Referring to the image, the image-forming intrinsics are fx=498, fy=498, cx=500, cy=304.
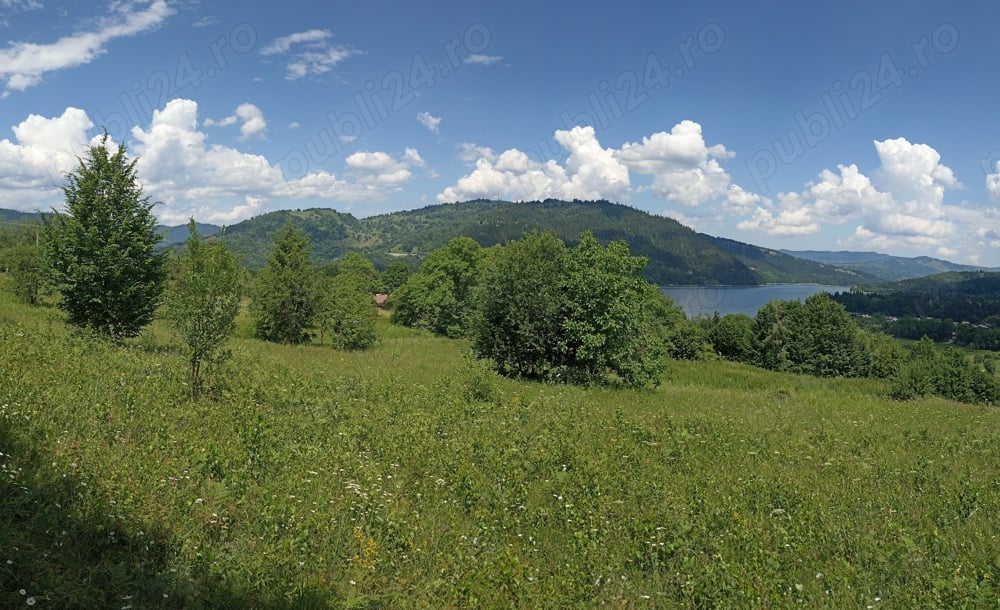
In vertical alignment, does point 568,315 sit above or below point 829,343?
above

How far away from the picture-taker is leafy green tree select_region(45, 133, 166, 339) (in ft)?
52.1

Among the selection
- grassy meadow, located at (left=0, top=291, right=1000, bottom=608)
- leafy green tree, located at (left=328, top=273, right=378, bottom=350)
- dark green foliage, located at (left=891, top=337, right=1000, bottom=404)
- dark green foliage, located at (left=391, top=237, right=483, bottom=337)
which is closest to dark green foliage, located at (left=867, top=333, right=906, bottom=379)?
dark green foliage, located at (left=891, top=337, right=1000, bottom=404)

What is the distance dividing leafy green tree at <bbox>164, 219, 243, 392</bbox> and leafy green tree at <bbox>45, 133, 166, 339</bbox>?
6.31 m

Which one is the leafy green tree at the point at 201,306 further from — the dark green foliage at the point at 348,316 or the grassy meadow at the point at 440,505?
the dark green foliage at the point at 348,316

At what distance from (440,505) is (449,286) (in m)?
48.0

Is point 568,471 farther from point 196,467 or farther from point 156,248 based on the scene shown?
Answer: point 156,248

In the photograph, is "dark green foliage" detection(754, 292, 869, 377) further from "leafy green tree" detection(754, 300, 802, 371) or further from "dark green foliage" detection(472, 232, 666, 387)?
"dark green foliage" detection(472, 232, 666, 387)

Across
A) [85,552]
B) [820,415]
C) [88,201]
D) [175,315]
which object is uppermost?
[88,201]

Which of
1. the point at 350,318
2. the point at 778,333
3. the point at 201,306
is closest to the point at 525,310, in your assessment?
the point at 201,306

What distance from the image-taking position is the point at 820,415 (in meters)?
15.1

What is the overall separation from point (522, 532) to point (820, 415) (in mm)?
12698

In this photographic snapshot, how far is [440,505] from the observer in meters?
7.12

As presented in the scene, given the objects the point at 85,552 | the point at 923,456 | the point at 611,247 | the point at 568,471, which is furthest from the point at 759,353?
the point at 85,552

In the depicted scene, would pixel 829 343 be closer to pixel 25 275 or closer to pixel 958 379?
pixel 958 379
